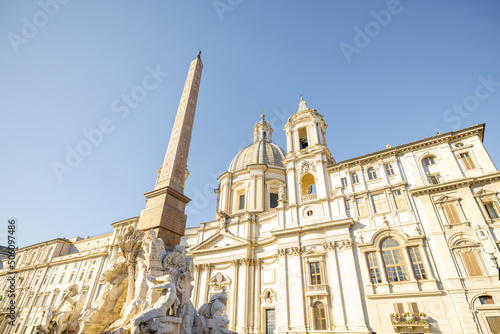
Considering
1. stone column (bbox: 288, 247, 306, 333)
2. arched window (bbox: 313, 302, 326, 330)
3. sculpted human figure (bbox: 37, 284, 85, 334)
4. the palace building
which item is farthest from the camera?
stone column (bbox: 288, 247, 306, 333)

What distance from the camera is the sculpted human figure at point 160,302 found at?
730 centimetres

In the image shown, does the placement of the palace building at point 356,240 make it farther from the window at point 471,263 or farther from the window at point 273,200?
the window at point 273,200

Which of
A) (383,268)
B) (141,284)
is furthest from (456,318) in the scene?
(141,284)

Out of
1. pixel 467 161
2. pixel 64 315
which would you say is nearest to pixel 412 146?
pixel 467 161

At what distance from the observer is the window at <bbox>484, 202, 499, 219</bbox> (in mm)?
17973

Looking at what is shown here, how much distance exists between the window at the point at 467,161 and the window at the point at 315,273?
47.6ft

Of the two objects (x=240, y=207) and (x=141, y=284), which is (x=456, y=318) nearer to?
(x=141, y=284)

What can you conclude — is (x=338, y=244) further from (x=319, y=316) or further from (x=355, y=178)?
(x=355, y=178)

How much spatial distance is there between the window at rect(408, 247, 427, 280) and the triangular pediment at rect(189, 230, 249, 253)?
1646cm

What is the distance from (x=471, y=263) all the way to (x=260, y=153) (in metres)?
28.6

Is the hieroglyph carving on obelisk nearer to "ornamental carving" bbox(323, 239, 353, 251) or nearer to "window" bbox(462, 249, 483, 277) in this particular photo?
"ornamental carving" bbox(323, 239, 353, 251)

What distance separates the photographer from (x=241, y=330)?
78.9 feet

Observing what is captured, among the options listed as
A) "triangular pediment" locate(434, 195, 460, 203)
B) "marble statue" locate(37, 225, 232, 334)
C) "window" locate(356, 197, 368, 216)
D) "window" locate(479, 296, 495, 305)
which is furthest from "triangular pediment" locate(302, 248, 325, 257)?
"marble statue" locate(37, 225, 232, 334)

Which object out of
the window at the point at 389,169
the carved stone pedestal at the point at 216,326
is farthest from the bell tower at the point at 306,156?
the carved stone pedestal at the point at 216,326
